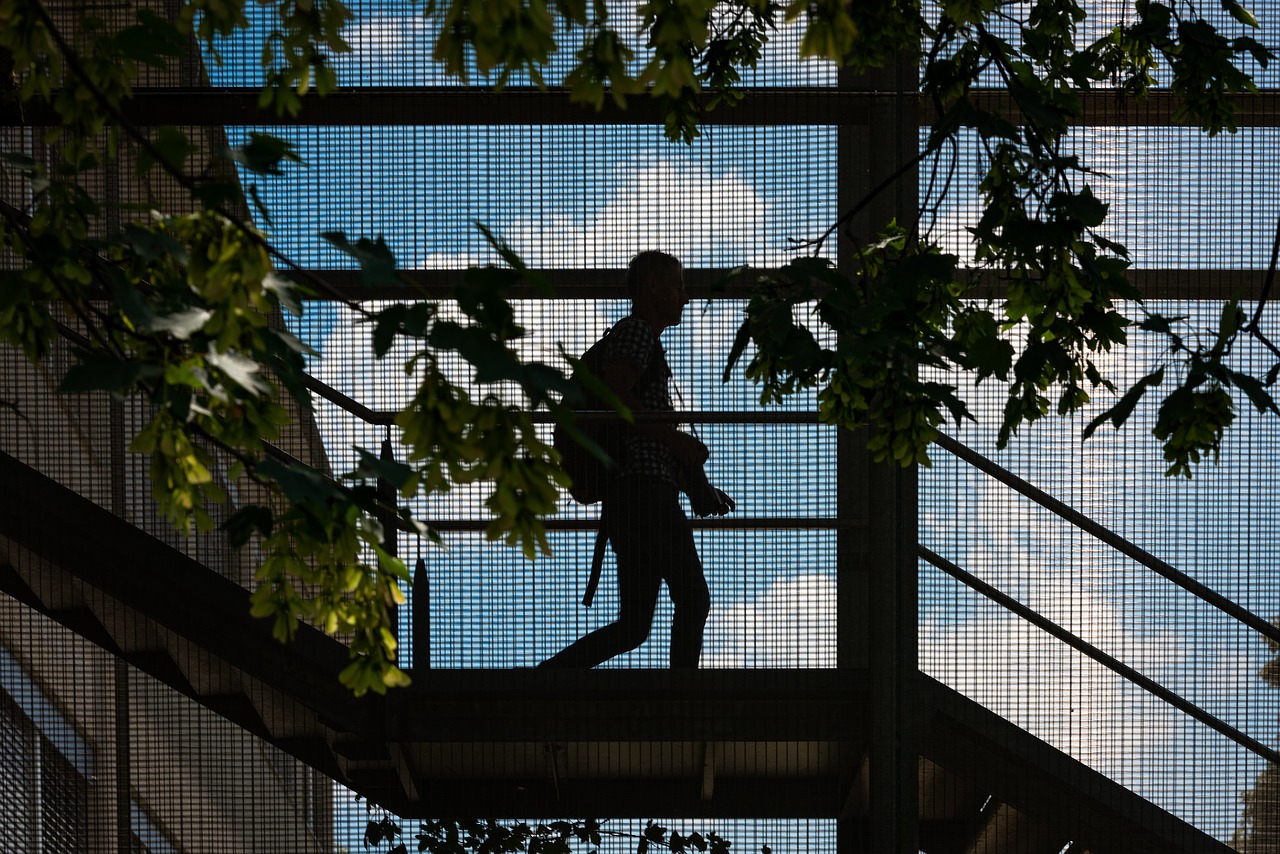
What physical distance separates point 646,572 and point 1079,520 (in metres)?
1.49

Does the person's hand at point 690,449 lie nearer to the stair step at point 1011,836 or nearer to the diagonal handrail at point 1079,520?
the diagonal handrail at point 1079,520

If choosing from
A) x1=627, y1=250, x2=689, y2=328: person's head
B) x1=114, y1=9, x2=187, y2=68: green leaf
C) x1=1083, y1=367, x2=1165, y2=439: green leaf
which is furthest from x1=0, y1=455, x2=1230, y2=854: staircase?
x1=114, y1=9, x2=187, y2=68: green leaf

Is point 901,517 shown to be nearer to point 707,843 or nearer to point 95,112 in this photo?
point 707,843

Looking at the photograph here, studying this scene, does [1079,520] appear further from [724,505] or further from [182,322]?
[182,322]

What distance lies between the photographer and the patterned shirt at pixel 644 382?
4.37 m

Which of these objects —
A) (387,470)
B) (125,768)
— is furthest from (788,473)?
(387,470)

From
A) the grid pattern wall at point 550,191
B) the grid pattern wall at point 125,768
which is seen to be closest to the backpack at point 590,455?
the grid pattern wall at point 550,191

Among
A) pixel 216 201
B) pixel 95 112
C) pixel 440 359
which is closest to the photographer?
pixel 216 201

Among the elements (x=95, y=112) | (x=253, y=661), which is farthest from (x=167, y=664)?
(x=95, y=112)

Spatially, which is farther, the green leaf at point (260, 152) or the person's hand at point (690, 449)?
the person's hand at point (690, 449)

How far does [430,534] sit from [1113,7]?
359 cm

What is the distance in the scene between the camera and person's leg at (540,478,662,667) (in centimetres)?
450

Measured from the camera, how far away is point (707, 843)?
4.52 meters

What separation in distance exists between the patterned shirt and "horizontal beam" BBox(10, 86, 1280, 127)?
0.76 meters
